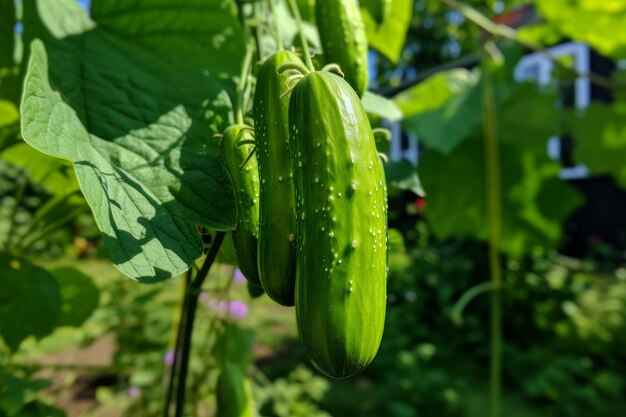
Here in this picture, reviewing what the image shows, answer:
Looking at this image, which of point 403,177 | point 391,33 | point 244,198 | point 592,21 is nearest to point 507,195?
point 592,21

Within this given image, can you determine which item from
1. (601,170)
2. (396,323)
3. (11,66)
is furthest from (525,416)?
(11,66)

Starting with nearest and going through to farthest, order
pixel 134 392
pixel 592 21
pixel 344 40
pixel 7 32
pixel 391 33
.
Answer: pixel 344 40, pixel 7 32, pixel 391 33, pixel 134 392, pixel 592 21

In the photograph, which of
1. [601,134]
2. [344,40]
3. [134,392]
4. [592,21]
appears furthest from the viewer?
[601,134]

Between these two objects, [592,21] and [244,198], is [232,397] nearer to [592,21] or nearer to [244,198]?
[244,198]

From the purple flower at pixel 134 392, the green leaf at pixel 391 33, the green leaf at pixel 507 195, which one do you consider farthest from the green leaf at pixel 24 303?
the green leaf at pixel 507 195

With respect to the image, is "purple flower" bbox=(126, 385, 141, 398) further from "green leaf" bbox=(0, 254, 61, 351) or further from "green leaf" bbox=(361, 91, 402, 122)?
"green leaf" bbox=(361, 91, 402, 122)

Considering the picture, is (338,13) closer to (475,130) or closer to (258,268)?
(258,268)
